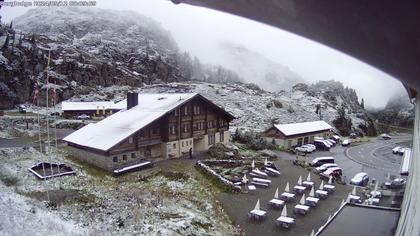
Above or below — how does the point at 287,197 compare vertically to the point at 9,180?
below

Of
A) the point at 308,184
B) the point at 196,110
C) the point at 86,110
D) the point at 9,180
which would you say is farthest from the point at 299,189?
the point at 86,110

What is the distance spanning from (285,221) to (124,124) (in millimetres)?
19445

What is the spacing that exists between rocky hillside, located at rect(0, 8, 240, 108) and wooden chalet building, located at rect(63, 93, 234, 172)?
511 inches

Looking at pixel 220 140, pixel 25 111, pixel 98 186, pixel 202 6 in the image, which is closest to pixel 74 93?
pixel 25 111

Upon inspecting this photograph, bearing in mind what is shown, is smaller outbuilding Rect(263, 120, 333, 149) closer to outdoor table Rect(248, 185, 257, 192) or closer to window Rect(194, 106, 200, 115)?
window Rect(194, 106, 200, 115)

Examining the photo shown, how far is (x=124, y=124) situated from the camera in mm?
31656

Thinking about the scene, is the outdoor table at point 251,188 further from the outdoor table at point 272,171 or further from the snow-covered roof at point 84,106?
the snow-covered roof at point 84,106

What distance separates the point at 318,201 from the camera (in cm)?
2208

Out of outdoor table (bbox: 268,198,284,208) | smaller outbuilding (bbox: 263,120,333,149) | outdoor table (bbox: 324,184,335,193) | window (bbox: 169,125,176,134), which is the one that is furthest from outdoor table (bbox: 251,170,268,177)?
smaller outbuilding (bbox: 263,120,333,149)

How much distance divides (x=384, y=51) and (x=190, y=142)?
33032mm

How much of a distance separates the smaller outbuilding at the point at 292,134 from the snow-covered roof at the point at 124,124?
15973 millimetres

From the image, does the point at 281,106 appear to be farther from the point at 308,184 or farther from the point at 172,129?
the point at 308,184

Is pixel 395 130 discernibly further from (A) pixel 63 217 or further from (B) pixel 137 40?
(B) pixel 137 40

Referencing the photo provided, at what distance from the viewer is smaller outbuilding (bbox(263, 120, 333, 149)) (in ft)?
147
